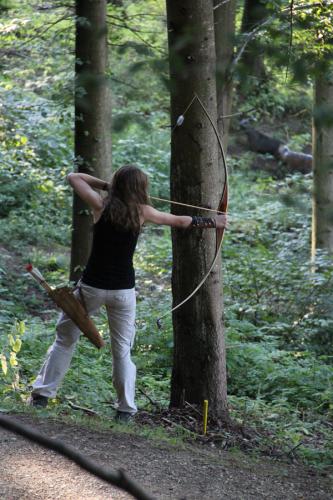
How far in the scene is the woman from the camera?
5.21m

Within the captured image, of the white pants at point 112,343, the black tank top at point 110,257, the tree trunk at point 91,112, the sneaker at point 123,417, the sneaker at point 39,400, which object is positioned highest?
the tree trunk at point 91,112

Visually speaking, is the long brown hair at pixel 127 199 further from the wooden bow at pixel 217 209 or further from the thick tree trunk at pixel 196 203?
the wooden bow at pixel 217 209

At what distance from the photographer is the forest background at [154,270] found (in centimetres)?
599

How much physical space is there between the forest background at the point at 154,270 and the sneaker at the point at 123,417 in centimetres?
25

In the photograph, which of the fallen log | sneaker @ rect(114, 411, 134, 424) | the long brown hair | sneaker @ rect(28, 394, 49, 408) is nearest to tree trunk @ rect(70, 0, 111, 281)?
the long brown hair

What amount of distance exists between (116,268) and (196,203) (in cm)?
74

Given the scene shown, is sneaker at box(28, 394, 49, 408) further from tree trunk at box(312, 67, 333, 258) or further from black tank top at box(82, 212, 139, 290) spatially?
tree trunk at box(312, 67, 333, 258)

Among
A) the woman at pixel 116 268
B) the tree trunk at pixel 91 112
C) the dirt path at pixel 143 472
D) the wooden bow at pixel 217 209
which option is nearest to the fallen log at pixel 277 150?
the tree trunk at pixel 91 112

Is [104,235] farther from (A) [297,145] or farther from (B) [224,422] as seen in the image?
(A) [297,145]

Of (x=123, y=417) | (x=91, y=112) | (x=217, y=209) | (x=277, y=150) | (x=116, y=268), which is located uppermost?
(x=277, y=150)

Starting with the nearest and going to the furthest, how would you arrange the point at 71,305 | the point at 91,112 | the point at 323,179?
the point at 71,305 < the point at 91,112 < the point at 323,179

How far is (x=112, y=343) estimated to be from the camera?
552 centimetres

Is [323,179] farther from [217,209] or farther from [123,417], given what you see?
[123,417]

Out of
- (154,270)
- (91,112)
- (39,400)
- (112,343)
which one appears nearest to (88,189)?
(112,343)
